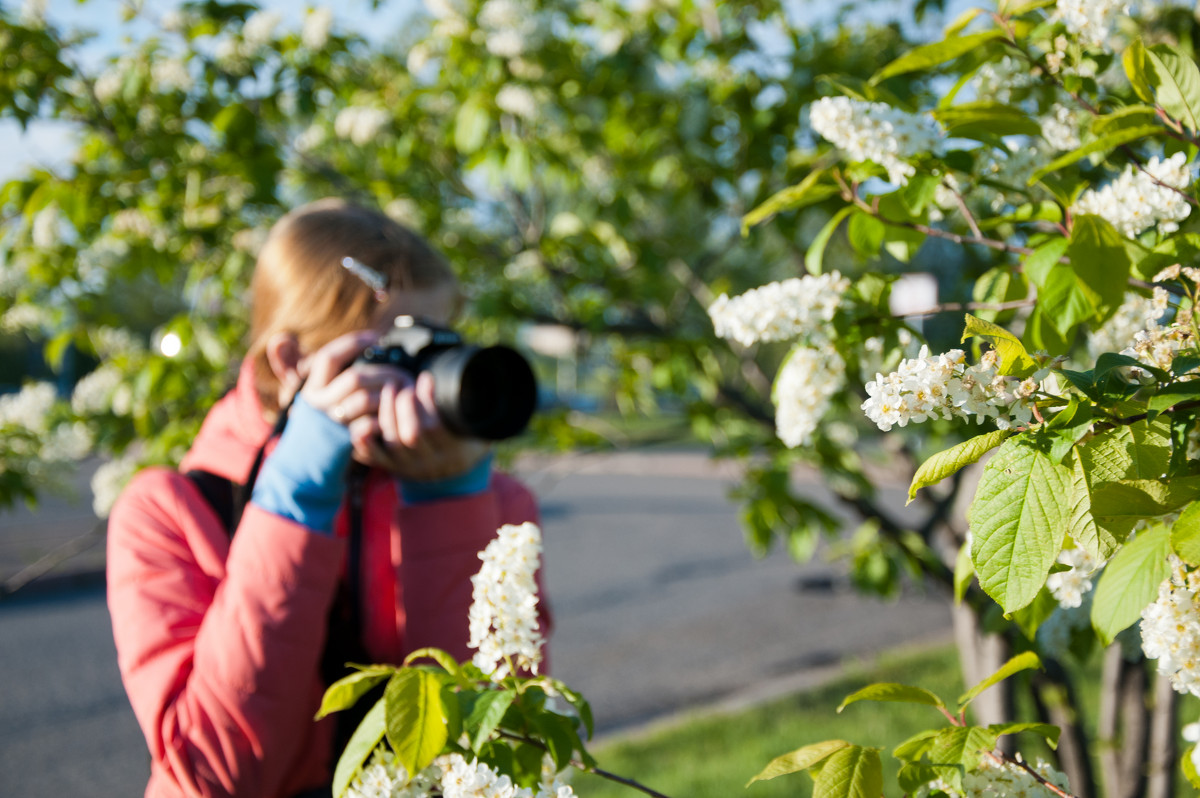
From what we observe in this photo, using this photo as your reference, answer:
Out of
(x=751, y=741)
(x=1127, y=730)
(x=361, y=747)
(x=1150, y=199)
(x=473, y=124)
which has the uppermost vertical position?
(x=473, y=124)

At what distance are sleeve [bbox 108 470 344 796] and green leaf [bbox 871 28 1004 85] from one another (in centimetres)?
95

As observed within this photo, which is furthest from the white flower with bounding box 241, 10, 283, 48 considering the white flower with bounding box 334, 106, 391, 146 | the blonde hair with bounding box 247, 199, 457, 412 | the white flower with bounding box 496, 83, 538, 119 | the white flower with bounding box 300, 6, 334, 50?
the blonde hair with bounding box 247, 199, 457, 412

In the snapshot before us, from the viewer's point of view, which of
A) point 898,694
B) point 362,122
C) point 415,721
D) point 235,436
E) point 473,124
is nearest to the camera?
point 415,721

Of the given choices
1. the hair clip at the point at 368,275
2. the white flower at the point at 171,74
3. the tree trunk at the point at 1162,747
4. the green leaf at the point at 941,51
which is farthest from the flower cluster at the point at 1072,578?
the white flower at the point at 171,74

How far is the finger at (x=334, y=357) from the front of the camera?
4.24ft

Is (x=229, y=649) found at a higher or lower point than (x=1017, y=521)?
lower

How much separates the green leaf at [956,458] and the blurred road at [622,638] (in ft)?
8.65

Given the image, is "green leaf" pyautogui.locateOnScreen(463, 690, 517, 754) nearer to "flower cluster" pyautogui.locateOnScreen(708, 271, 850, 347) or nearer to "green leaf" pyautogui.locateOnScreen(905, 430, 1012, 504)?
"green leaf" pyautogui.locateOnScreen(905, 430, 1012, 504)

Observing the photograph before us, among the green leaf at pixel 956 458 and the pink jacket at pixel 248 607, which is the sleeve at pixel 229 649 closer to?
the pink jacket at pixel 248 607

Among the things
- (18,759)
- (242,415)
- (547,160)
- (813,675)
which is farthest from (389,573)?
(813,675)

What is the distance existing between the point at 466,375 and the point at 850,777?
741 mm

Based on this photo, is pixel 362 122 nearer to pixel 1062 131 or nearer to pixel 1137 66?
pixel 1062 131

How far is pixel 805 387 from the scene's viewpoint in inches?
46.3

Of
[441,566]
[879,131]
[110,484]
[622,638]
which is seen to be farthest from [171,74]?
[622,638]
